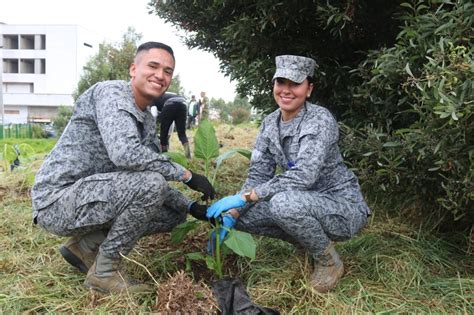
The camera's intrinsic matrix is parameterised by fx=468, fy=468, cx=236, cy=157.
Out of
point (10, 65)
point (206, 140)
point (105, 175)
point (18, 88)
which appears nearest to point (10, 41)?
point (10, 65)

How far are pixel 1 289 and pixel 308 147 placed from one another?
173cm

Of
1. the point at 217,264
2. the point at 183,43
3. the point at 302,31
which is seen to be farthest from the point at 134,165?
the point at 183,43

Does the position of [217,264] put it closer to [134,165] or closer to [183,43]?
[134,165]

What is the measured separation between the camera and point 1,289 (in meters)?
2.40

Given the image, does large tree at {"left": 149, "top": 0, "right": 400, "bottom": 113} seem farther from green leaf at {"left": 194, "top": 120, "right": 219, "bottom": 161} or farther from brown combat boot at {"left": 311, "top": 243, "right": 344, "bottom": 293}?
brown combat boot at {"left": 311, "top": 243, "right": 344, "bottom": 293}

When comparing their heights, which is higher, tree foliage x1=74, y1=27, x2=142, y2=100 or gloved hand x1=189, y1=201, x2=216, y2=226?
tree foliage x1=74, y1=27, x2=142, y2=100

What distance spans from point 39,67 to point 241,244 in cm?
4741

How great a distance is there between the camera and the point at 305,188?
2.34 metres

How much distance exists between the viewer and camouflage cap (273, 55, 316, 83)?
2.44 m

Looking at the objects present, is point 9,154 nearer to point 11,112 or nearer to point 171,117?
point 171,117

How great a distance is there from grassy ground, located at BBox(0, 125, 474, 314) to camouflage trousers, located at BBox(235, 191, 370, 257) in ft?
0.70

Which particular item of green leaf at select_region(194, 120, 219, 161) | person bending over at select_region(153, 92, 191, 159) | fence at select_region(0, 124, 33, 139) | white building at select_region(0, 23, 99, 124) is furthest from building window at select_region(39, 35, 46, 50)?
green leaf at select_region(194, 120, 219, 161)

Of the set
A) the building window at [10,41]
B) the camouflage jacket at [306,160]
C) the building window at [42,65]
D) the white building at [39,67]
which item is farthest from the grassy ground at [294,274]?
the building window at [10,41]

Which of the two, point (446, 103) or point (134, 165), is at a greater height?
point (446, 103)
